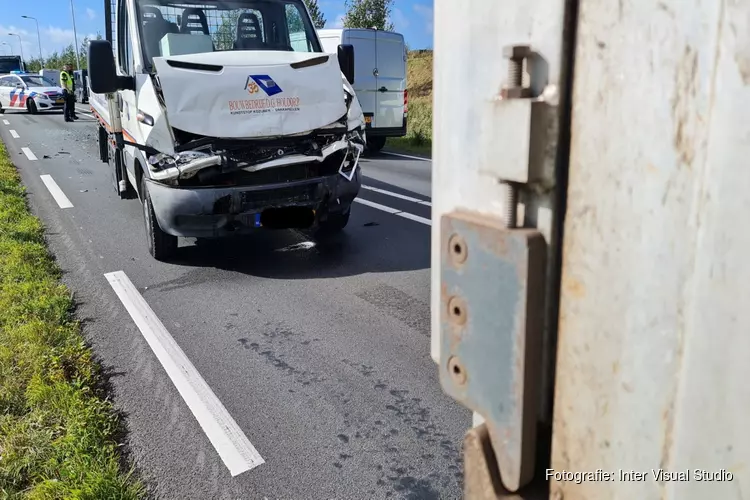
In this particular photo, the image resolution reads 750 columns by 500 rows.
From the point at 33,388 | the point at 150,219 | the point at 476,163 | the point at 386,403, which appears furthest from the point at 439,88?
the point at 150,219

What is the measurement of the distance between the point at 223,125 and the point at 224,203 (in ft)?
2.15

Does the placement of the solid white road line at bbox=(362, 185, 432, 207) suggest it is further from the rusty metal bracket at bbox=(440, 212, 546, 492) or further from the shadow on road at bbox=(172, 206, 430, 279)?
the rusty metal bracket at bbox=(440, 212, 546, 492)

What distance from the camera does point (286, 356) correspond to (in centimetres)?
394

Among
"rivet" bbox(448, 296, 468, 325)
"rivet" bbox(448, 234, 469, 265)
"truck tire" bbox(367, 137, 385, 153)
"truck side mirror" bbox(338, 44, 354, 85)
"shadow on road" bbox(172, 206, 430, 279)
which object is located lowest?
"shadow on road" bbox(172, 206, 430, 279)

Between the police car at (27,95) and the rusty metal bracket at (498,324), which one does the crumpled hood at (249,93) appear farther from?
the police car at (27,95)

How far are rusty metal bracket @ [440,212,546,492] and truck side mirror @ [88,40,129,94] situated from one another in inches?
212

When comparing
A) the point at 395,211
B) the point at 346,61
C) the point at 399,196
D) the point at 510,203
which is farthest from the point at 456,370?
the point at 399,196

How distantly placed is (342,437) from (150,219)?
371 cm

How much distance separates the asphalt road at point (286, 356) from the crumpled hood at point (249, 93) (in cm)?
133

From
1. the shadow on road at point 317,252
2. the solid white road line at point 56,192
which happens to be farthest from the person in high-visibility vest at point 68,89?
the shadow on road at point 317,252

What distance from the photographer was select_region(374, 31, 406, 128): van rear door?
14.1m

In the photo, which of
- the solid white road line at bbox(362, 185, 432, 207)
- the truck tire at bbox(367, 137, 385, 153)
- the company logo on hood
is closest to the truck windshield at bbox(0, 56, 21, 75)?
the truck tire at bbox(367, 137, 385, 153)

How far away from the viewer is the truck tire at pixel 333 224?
A: 22.2ft

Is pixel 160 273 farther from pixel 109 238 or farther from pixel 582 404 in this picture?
pixel 582 404
